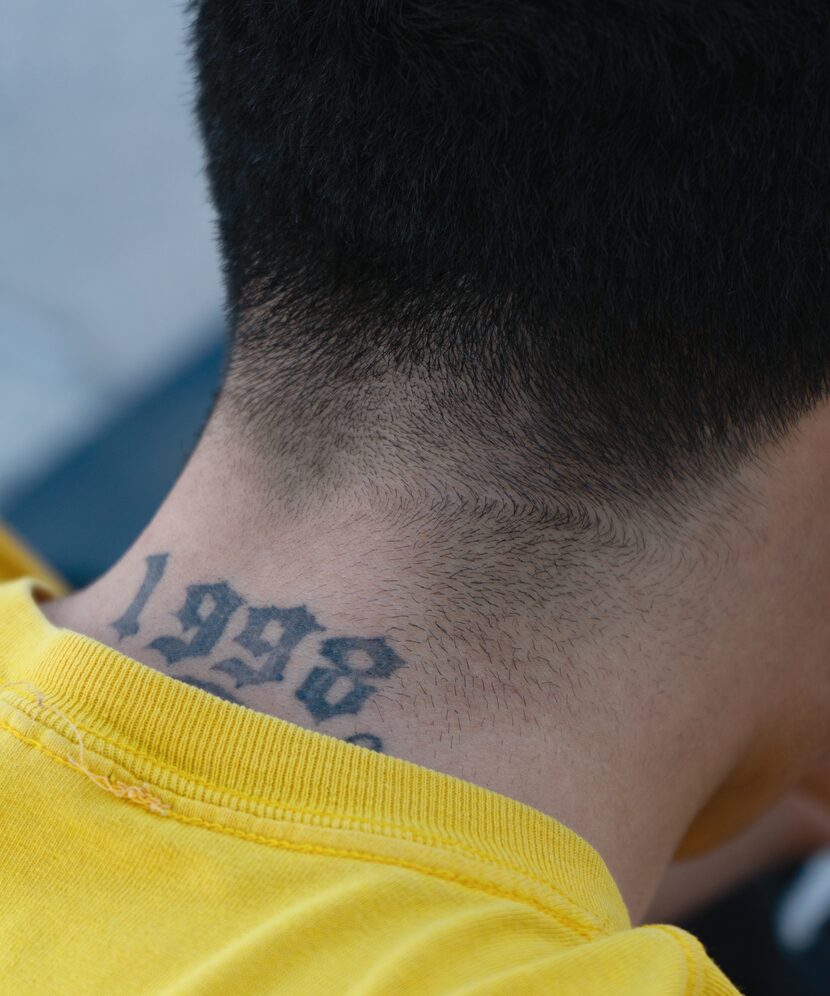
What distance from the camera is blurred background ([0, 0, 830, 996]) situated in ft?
7.19

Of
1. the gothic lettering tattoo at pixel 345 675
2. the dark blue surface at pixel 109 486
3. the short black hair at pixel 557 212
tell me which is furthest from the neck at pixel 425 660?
the dark blue surface at pixel 109 486

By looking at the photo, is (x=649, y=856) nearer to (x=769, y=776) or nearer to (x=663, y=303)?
(x=769, y=776)

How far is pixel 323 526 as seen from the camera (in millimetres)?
801

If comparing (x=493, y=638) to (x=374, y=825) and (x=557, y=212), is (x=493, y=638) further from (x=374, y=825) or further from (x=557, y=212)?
(x=557, y=212)

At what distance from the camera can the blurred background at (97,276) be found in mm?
2191

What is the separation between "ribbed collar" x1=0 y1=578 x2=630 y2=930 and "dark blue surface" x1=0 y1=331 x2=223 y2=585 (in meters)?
1.33

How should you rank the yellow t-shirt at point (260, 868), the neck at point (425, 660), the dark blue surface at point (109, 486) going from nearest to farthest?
the yellow t-shirt at point (260, 868) < the neck at point (425, 660) < the dark blue surface at point (109, 486)

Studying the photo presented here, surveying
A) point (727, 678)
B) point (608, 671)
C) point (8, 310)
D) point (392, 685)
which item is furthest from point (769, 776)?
point (8, 310)

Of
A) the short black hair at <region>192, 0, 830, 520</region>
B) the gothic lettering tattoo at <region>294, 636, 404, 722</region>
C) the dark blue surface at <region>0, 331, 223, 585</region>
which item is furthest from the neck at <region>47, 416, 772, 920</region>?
the dark blue surface at <region>0, 331, 223, 585</region>

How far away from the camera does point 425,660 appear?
0.77m

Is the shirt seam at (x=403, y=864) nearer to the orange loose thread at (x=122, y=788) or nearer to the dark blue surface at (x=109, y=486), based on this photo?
the orange loose thread at (x=122, y=788)

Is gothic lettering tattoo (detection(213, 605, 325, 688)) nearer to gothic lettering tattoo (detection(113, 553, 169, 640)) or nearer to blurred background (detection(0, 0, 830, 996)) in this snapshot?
gothic lettering tattoo (detection(113, 553, 169, 640))

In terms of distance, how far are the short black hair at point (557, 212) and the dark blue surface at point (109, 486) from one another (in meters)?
1.32

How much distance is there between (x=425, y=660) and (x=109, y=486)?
1.65m
